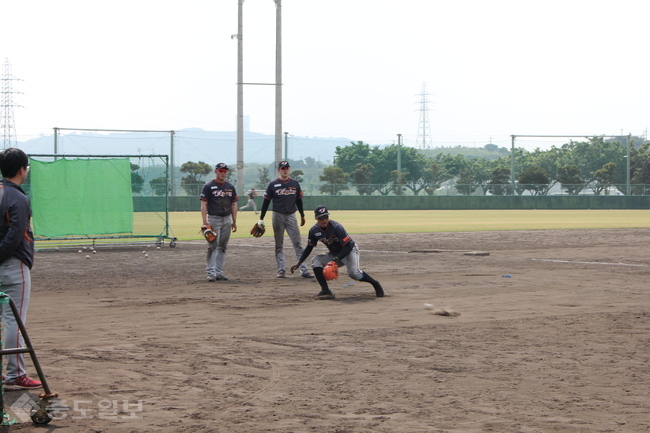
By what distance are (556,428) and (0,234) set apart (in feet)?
13.8

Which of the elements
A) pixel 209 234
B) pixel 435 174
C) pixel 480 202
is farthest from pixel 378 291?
pixel 435 174

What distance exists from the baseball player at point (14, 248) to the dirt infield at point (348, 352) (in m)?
0.23

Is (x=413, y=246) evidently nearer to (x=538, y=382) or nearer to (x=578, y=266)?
(x=578, y=266)

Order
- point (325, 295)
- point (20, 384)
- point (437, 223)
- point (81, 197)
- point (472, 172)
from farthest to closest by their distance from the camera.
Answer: point (472, 172) → point (437, 223) → point (81, 197) → point (325, 295) → point (20, 384)

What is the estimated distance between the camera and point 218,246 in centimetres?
1321

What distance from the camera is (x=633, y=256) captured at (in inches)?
680

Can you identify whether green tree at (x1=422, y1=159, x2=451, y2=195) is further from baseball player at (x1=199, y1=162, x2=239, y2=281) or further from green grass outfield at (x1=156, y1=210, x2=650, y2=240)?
baseball player at (x1=199, y1=162, x2=239, y2=281)

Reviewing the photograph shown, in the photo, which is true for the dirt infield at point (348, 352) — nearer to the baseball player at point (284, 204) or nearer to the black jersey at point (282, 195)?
the baseball player at point (284, 204)

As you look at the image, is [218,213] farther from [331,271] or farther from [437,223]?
[437,223]

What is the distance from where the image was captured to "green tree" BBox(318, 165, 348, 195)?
190 feet

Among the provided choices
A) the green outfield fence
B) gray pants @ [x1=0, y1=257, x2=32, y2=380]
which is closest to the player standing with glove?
gray pants @ [x1=0, y1=257, x2=32, y2=380]

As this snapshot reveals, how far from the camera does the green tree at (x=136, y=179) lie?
2189cm

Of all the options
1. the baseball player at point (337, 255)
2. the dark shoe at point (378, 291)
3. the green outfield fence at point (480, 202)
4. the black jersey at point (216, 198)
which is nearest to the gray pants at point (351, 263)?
the baseball player at point (337, 255)

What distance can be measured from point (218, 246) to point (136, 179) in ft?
32.3
